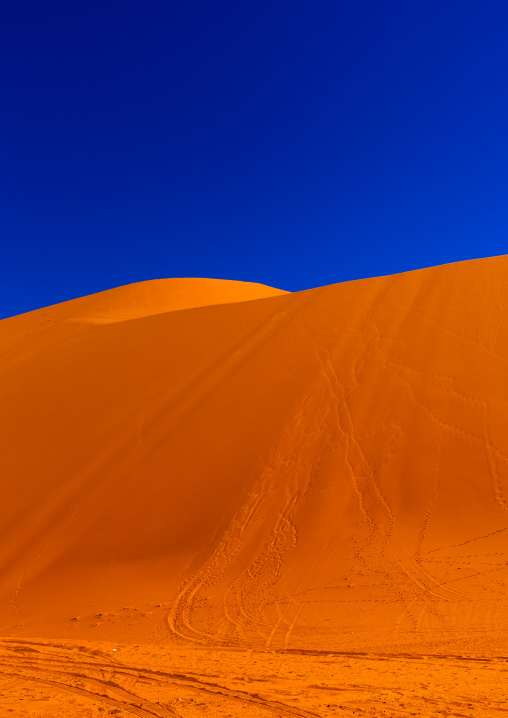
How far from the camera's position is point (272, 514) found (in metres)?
8.25

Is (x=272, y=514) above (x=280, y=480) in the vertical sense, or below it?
below

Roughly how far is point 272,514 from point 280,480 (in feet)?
2.63

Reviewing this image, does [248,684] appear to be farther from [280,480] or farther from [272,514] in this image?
[280,480]

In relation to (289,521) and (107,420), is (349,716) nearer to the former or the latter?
(289,521)

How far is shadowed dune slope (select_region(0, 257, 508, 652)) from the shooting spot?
20.1 feet

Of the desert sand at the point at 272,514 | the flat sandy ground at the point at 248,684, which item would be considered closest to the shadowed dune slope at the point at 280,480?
the desert sand at the point at 272,514

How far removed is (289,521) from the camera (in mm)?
8016

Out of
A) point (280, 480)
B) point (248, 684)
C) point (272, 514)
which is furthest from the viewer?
point (280, 480)

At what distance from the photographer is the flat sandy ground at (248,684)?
11.3ft

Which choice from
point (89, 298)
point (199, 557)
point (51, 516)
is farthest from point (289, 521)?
point (89, 298)

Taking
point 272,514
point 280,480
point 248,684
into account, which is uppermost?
point 280,480

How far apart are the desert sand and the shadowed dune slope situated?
4cm

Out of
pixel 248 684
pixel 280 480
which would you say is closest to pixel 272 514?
pixel 280 480

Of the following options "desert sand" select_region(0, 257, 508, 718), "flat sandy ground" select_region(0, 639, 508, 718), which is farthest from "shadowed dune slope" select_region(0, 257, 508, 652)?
"flat sandy ground" select_region(0, 639, 508, 718)
